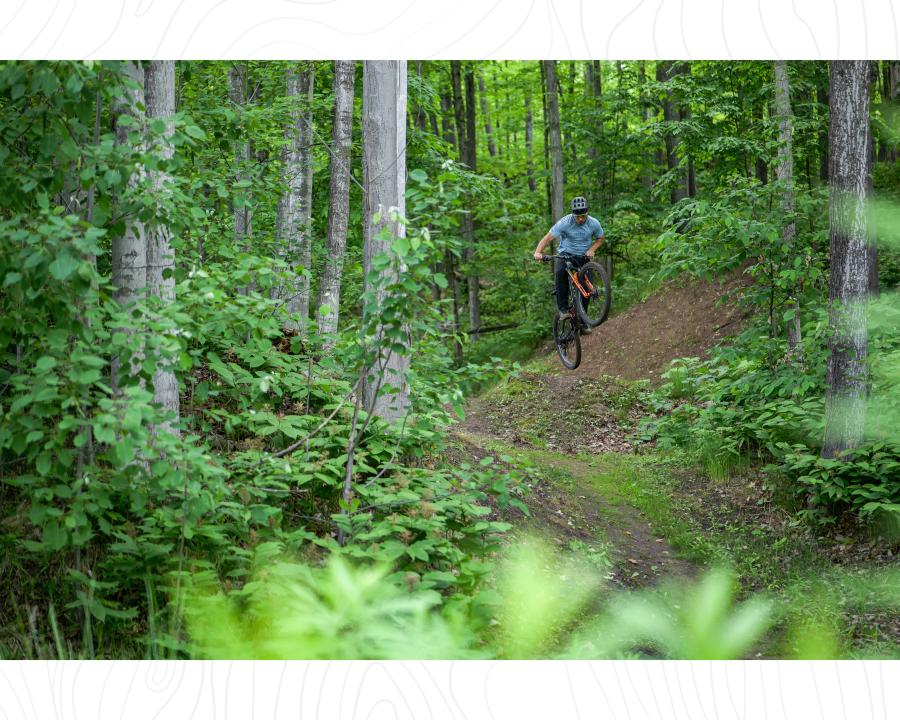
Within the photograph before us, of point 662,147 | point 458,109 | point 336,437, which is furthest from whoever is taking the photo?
point 458,109

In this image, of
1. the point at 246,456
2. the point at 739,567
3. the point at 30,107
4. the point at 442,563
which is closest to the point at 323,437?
the point at 246,456

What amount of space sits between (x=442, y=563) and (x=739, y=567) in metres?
2.99

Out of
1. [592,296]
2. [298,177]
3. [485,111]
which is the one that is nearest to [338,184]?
[298,177]

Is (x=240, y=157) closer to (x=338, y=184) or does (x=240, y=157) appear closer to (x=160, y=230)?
(x=338, y=184)

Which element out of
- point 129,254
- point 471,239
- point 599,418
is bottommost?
point 599,418

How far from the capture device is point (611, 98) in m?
13.3

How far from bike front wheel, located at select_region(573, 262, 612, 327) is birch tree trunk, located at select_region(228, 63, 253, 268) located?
3455mm

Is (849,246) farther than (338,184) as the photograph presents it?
No

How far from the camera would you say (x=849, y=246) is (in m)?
5.81

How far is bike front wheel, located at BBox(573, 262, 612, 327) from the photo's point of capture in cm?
752

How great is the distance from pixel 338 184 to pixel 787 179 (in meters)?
4.73

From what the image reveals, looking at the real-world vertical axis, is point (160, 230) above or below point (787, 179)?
below
